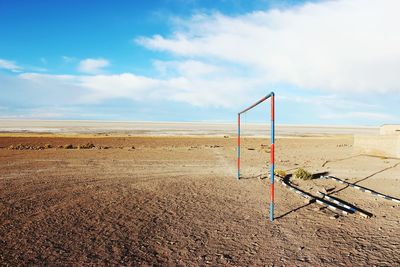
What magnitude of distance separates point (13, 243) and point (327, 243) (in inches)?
223

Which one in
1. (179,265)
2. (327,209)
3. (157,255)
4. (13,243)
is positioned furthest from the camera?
(327,209)

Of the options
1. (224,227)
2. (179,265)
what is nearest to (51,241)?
(179,265)

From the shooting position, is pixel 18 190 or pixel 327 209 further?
pixel 18 190

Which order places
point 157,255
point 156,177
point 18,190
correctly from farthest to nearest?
point 156,177, point 18,190, point 157,255

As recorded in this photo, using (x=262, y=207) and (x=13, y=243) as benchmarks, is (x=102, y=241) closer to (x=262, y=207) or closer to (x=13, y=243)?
(x=13, y=243)

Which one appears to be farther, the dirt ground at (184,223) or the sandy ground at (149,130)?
the sandy ground at (149,130)

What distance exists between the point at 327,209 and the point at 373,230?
157 cm

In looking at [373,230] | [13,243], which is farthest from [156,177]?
[373,230]

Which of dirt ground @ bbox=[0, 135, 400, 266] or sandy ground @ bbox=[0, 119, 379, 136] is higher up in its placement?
sandy ground @ bbox=[0, 119, 379, 136]

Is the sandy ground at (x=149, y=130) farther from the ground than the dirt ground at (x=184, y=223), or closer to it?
farther from the ground

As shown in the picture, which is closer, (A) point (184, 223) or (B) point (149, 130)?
(A) point (184, 223)

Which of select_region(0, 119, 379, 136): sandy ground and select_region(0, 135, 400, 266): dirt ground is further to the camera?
select_region(0, 119, 379, 136): sandy ground

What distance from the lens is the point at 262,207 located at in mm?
8484

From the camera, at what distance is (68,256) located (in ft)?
17.3
